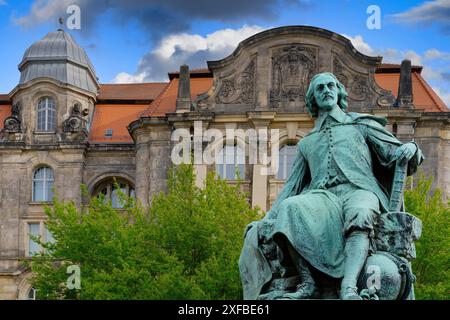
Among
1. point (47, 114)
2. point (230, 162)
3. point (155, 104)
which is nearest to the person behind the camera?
point (230, 162)

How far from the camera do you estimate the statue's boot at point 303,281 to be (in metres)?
11.2

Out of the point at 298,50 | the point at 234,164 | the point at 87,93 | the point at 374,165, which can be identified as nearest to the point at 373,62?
the point at 298,50

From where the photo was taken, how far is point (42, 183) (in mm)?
52781

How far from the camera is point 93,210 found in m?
38.8

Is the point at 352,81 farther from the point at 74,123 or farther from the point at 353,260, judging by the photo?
the point at 353,260

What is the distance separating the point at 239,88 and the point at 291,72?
1924 millimetres

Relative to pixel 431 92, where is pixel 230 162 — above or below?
below

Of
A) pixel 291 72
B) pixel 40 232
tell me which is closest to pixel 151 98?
pixel 40 232

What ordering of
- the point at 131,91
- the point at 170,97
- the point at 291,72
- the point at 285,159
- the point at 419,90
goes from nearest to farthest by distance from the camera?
1. the point at 285,159
2. the point at 291,72
3. the point at 419,90
4. the point at 170,97
5. the point at 131,91

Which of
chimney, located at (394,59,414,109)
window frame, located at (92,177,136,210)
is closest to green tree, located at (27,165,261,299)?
chimney, located at (394,59,414,109)

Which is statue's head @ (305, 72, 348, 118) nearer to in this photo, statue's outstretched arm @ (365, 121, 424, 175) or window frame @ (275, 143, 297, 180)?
statue's outstretched arm @ (365, 121, 424, 175)

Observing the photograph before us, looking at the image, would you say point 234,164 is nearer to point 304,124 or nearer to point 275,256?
point 304,124

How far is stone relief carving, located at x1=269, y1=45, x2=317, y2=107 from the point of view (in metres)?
48.6

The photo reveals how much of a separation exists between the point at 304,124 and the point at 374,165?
119 ft
